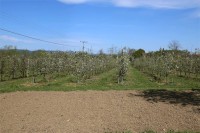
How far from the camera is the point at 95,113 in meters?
8.94

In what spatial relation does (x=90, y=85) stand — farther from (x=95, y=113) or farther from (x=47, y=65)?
(x=47, y=65)

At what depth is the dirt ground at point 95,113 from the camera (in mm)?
7535

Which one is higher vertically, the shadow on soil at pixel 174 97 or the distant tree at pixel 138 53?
the distant tree at pixel 138 53

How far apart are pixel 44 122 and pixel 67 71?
18.9m

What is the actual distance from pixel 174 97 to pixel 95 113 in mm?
3897

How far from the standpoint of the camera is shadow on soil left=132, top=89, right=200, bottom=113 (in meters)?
10.2

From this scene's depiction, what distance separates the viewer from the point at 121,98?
11.2m

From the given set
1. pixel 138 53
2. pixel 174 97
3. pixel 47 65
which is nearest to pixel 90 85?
pixel 174 97

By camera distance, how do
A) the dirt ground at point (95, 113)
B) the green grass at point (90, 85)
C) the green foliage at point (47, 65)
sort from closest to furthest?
1. the dirt ground at point (95, 113)
2. the green grass at point (90, 85)
3. the green foliage at point (47, 65)

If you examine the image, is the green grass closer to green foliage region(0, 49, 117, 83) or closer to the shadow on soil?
the shadow on soil

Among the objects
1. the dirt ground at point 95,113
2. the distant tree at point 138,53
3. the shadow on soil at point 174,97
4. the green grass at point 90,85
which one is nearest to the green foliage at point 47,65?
the green grass at point 90,85

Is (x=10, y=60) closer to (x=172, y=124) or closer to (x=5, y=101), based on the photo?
(x=5, y=101)

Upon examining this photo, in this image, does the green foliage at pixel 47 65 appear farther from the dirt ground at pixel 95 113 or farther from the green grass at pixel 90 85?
the dirt ground at pixel 95 113

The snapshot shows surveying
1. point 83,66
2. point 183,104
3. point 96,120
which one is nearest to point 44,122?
point 96,120
